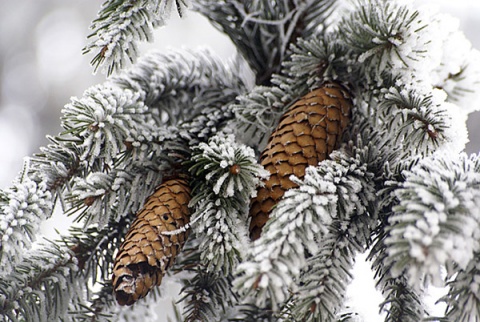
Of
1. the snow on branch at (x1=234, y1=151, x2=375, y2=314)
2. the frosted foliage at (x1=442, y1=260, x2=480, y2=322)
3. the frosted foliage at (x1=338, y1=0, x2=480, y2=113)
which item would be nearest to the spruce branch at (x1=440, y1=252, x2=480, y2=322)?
the frosted foliage at (x1=442, y1=260, x2=480, y2=322)

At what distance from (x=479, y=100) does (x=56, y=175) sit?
0.65m

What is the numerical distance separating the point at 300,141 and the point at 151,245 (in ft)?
0.70

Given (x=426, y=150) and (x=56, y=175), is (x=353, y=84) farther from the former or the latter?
(x=56, y=175)

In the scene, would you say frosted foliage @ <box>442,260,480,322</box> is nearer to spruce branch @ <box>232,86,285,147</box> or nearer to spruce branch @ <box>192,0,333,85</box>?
spruce branch @ <box>232,86,285,147</box>

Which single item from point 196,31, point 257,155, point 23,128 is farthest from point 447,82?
point 196,31

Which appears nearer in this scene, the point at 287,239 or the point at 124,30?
the point at 287,239

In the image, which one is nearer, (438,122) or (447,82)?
(438,122)

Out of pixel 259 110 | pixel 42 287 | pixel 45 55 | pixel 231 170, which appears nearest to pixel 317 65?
pixel 259 110

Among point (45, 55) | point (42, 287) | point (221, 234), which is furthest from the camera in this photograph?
point (45, 55)

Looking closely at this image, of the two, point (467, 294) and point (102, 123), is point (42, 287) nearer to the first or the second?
point (102, 123)

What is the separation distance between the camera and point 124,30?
569 mm

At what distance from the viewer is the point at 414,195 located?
0.45m

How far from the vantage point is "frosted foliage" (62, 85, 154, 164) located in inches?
22.5

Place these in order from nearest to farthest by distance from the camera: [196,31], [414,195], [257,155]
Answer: [414,195], [257,155], [196,31]
